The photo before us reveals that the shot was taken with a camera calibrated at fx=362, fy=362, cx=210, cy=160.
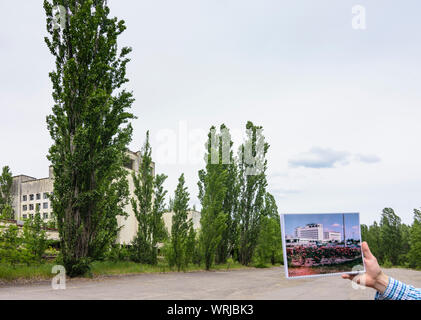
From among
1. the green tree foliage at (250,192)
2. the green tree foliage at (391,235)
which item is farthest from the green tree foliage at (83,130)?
the green tree foliage at (391,235)

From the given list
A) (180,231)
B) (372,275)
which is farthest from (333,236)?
(180,231)

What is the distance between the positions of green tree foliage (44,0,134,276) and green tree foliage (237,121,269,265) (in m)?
19.4

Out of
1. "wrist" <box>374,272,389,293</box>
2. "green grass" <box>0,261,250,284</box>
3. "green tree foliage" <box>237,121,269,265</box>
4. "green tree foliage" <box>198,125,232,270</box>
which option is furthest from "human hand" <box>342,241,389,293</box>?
"green tree foliage" <box>237,121,269,265</box>

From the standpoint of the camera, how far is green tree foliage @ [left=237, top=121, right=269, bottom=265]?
118ft

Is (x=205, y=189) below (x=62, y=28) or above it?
below

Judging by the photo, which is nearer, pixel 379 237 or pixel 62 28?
pixel 62 28

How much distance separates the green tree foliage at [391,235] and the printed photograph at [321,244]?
71.3 m

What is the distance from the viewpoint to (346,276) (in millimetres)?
2166

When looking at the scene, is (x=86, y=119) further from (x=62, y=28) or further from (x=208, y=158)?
(x=208, y=158)

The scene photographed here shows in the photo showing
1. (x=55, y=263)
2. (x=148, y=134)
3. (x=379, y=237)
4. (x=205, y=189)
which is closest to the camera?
(x=55, y=263)
